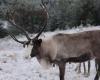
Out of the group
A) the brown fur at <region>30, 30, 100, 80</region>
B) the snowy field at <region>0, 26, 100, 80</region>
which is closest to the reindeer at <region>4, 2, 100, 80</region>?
the brown fur at <region>30, 30, 100, 80</region>

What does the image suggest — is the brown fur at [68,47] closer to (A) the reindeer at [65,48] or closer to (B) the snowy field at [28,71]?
(A) the reindeer at [65,48]

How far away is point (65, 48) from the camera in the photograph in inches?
302

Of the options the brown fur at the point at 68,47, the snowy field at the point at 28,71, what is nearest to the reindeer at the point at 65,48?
the brown fur at the point at 68,47

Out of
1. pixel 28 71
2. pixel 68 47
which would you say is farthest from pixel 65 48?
pixel 28 71

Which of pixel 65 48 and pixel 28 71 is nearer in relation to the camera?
pixel 65 48

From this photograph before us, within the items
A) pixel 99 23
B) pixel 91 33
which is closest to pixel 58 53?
pixel 91 33

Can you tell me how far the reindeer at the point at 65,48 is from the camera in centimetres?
759

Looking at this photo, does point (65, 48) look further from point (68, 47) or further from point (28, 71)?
point (28, 71)

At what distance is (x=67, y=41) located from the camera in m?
7.70

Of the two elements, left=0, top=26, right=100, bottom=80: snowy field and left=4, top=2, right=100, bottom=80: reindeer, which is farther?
left=0, top=26, right=100, bottom=80: snowy field

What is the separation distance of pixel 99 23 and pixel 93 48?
444 inches

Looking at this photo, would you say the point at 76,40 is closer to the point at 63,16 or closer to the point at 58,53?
the point at 58,53

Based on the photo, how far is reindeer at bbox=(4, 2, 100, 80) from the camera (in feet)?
24.9

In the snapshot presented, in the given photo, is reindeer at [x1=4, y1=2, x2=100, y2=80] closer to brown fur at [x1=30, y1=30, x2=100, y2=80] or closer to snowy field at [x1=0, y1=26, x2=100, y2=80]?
brown fur at [x1=30, y1=30, x2=100, y2=80]
